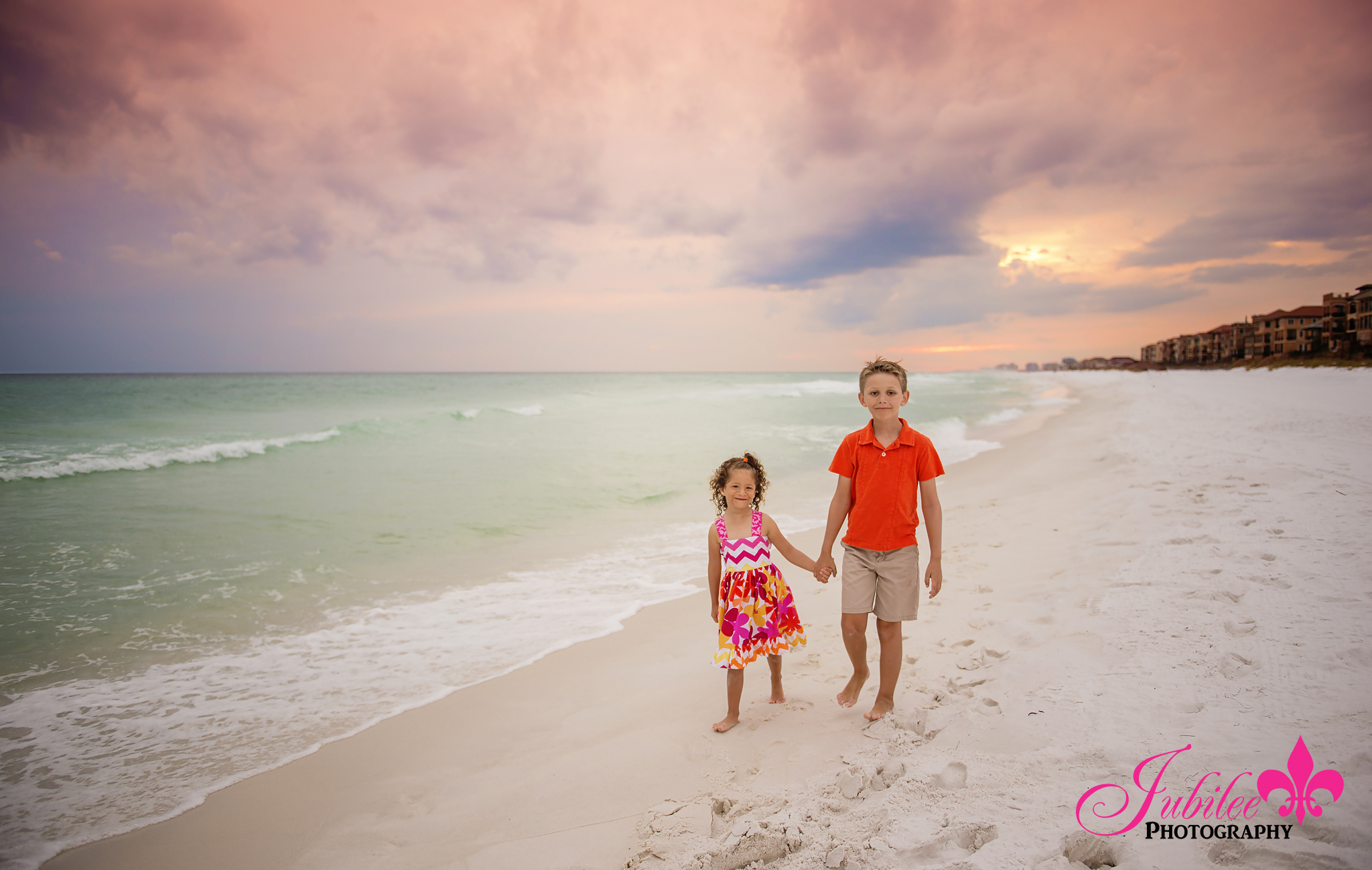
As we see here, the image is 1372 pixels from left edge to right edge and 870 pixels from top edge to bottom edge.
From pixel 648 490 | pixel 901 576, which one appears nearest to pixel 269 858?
pixel 901 576

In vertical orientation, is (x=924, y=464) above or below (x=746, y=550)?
→ above

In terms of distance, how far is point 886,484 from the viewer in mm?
3393

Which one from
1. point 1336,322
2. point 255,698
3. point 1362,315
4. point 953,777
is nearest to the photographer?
point 953,777

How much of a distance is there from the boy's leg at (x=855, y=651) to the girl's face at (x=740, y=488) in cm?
97

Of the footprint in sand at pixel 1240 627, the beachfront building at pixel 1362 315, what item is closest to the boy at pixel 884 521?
the footprint in sand at pixel 1240 627

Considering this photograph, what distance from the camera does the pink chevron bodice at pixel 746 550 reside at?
3475 mm

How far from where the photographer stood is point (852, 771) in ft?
9.08

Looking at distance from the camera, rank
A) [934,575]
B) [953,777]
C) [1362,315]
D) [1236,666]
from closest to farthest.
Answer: [953,777]
[1236,666]
[934,575]
[1362,315]

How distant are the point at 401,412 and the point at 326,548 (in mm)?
31235

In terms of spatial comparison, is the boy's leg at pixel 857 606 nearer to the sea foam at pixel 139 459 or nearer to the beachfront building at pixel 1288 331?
the sea foam at pixel 139 459

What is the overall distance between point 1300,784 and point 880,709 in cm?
176

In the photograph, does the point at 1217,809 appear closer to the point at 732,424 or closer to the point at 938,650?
the point at 938,650

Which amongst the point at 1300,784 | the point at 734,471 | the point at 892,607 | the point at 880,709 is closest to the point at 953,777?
the point at 880,709

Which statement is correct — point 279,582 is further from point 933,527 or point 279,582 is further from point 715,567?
point 933,527
